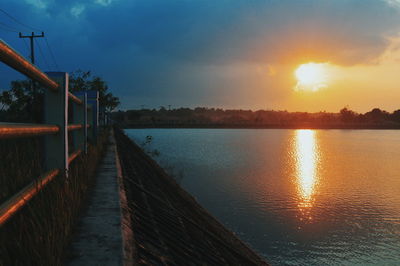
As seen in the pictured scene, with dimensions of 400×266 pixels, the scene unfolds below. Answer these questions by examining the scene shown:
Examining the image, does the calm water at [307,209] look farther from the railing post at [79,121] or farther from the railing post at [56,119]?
the railing post at [56,119]

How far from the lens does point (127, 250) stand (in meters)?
2.71

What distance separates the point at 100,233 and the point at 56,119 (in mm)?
1241

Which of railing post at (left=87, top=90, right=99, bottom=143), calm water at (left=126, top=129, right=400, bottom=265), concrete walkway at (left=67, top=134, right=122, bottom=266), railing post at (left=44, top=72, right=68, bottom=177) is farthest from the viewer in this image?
railing post at (left=87, top=90, right=99, bottom=143)

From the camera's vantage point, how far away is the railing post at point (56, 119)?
3.43 metres

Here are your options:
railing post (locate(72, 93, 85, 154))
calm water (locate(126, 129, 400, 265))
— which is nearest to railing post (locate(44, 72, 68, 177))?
railing post (locate(72, 93, 85, 154))

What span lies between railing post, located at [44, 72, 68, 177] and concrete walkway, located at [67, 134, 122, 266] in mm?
679

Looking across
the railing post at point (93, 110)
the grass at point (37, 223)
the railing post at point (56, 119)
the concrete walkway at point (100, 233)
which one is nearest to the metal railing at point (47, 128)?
the railing post at point (56, 119)

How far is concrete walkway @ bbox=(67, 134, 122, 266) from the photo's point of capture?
2.44 meters

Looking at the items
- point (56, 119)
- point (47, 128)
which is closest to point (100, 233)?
point (47, 128)

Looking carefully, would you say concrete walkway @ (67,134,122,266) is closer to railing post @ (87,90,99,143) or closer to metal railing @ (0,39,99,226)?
metal railing @ (0,39,99,226)

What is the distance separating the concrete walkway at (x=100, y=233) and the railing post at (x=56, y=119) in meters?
0.68

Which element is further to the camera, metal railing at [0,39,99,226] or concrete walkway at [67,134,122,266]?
concrete walkway at [67,134,122,266]

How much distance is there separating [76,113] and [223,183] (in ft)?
45.9

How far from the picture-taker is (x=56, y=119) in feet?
11.3
